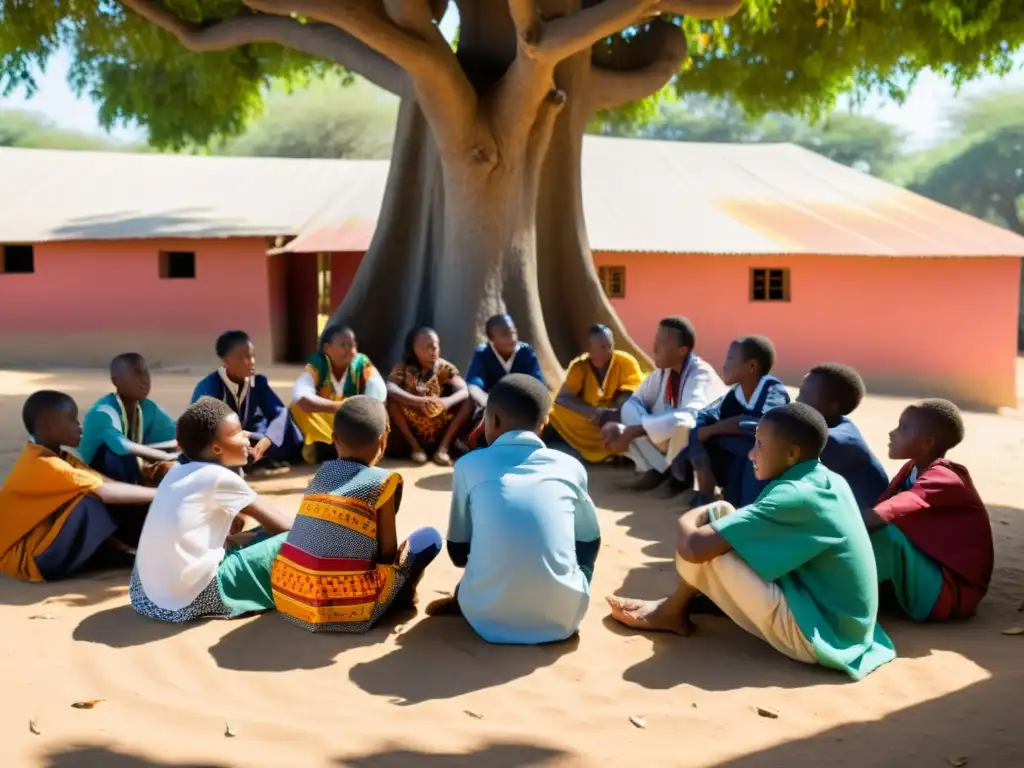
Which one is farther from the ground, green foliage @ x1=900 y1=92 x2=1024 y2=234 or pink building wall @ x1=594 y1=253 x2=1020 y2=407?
green foliage @ x1=900 y1=92 x2=1024 y2=234

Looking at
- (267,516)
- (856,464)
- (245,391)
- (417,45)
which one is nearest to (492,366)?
(245,391)

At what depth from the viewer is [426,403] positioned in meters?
7.54

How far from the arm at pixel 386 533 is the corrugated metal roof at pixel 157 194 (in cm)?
1308

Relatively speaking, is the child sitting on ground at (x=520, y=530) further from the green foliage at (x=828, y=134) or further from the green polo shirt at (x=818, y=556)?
the green foliage at (x=828, y=134)

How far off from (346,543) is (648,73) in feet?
23.2

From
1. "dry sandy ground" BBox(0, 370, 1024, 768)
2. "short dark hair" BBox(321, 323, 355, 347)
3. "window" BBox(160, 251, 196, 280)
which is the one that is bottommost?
"dry sandy ground" BBox(0, 370, 1024, 768)

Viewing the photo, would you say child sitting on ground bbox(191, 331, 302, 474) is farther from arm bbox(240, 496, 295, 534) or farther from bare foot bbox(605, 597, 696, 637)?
bare foot bbox(605, 597, 696, 637)

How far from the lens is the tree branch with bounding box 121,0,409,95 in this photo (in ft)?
30.9

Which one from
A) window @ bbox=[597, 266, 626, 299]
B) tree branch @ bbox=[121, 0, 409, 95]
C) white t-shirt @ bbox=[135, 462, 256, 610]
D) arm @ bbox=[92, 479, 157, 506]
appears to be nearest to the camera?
white t-shirt @ bbox=[135, 462, 256, 610]

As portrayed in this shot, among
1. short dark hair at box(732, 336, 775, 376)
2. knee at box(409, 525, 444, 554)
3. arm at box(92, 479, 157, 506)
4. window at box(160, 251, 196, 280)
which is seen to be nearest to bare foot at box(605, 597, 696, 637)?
knee at box(409, 525, 444, 554)

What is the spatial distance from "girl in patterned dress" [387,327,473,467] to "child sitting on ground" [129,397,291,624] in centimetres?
318

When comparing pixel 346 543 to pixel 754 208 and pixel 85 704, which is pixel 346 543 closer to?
pixel 85 704

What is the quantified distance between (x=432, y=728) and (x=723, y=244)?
45.0 ft

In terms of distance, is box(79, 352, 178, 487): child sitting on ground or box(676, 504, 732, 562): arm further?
box(79, 352, 178, 487): child sitting on ground
